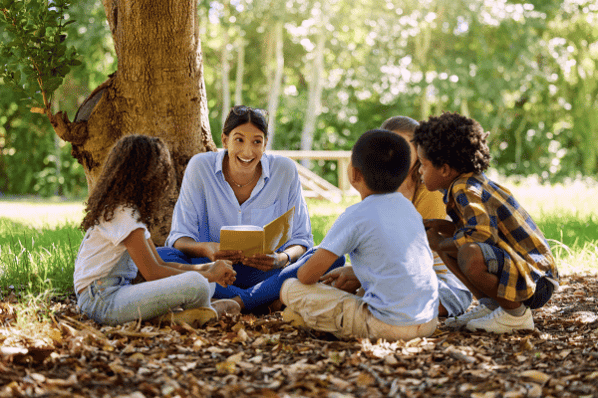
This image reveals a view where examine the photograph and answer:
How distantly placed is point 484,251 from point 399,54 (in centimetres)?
1765

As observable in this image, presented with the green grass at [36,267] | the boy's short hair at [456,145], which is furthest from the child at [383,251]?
the green grass at [36,267]

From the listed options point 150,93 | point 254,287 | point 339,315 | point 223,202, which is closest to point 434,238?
point 339,315

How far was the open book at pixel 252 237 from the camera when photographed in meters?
3.31

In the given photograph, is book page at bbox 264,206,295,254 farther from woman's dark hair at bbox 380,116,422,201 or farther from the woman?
woman's dark hair at bbox 380,116,422,201

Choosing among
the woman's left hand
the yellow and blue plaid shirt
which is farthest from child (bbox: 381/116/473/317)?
the woman's left hand

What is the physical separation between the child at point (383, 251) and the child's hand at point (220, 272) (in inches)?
23.0

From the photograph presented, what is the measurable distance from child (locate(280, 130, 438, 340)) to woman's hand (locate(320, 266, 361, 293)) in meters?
0.32

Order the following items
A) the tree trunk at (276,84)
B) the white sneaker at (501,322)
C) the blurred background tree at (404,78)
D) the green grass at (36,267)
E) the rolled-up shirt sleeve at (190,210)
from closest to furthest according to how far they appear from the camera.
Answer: the white sneaker at (501,322), the rolled-up shirt sleeve at (190,210), the green grass at (36,267), the blurred background tree at (404,78), the tree trunk at (276,84)

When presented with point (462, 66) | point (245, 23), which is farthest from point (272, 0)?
point (462, 66)

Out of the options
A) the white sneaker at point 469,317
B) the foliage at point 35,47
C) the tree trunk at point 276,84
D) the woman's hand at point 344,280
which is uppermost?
the tree trunk at point 276,84

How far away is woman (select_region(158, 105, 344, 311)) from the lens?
12.0 ft

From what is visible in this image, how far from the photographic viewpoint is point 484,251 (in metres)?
2.96

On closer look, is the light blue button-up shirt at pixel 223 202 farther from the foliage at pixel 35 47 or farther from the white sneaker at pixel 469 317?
the foliage at pixel 35 47

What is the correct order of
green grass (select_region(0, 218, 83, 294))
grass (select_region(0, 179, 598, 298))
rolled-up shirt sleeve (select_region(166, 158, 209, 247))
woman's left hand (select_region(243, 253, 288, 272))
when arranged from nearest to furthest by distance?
1. woman's left hand (select_region(243, 253, 288, 272))
2. rolled-up shirt sleeve (select_region(166, 158, 209, 247))
3. green grass (select_region(0, 218, 83, 294))
4. grass (select_region(0, 179, 598, 298))
